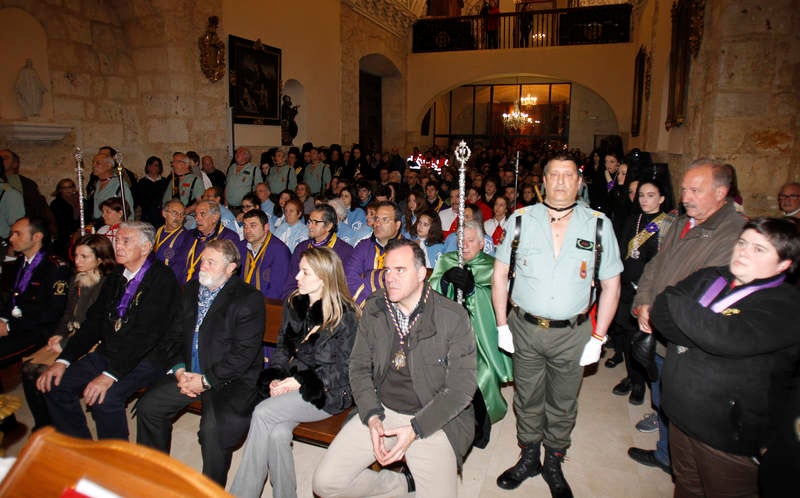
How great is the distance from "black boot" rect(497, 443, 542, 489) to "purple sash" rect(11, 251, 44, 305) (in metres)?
3.91

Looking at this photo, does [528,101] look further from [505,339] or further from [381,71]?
[505,339]

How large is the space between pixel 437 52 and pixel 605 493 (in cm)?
1759

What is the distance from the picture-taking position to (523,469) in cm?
314

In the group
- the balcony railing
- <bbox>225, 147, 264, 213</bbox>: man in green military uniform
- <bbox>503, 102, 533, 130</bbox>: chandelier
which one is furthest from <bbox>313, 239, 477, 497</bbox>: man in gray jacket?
<bbox>503, 102, 533, 130</bbox>: chandelier

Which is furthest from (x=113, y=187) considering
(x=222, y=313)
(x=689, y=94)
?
(x=689, y=94)

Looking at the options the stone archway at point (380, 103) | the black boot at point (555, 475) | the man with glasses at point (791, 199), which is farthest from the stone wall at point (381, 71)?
the black boot at point (555, 475)

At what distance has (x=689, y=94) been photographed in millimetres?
6422

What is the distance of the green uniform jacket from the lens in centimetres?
328

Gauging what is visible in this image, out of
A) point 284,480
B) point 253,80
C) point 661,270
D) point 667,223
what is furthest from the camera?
point 253,80

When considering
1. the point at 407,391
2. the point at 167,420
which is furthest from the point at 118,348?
the point at 407,391

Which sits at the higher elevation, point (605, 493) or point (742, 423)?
point (742, 423)

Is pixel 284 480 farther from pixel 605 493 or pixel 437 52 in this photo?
pixel 437 52

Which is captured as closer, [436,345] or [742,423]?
[742,423]

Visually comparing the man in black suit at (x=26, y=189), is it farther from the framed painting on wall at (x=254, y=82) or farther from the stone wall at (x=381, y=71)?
the stone wall at (x=381, y=71)
